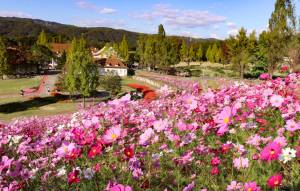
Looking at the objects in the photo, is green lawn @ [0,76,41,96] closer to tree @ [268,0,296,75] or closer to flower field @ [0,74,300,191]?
tree @ [268,0,296,75]

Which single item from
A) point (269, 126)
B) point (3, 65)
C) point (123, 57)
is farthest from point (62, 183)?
point (123, 57)

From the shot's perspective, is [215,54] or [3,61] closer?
[3,61]

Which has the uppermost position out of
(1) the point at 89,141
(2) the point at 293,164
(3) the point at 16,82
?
(1) the point at 89,141

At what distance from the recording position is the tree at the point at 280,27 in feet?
145

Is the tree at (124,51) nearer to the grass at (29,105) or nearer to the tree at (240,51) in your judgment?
the grass at (29,105)

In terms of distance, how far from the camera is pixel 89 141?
277 cm

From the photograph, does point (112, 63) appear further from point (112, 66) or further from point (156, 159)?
point (156, 159)

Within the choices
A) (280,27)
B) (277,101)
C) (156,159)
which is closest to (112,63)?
(280,27)

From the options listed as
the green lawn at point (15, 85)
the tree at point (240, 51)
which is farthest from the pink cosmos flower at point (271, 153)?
the green lawn at point (15, 85)

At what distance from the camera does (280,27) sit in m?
44.7

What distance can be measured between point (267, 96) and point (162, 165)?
1686mm

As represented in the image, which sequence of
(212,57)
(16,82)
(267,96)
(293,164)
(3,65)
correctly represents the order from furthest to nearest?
(212,57), (3,65), (16,82), (267,96), (293,164)

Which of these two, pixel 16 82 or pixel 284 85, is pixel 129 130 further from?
pixel 16 82

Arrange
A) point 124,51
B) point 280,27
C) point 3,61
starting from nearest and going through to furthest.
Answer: point 280,27 < point 3,61 < point 124,51
